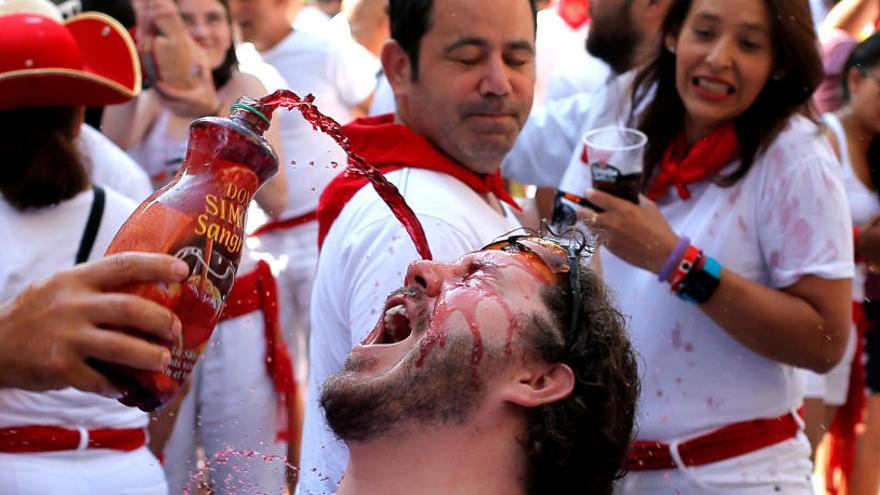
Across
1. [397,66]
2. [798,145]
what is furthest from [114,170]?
[798,145]

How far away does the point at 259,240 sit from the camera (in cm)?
507

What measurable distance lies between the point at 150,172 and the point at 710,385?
2.67m

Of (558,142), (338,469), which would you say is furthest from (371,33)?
(338,469)

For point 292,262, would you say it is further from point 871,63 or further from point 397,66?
point 871,63

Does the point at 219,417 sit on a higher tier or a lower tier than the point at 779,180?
lower

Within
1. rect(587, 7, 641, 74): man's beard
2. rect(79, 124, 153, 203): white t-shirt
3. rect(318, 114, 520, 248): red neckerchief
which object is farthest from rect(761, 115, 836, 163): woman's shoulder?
rect(79, 124, 153, 203): white t-shirt

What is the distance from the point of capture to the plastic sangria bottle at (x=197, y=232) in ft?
6.43

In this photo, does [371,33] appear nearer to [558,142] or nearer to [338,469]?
[558,142]

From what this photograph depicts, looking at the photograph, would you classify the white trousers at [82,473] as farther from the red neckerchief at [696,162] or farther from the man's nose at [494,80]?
the red neckerchief at [696,162]

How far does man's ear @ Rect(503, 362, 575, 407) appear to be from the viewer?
223 centimetres

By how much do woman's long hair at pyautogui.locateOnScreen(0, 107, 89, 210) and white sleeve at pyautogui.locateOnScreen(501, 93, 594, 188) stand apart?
1.61 m

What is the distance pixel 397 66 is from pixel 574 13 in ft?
13.6

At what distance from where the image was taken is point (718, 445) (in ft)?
10.0

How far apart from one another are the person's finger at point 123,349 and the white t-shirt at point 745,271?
1.47 m
